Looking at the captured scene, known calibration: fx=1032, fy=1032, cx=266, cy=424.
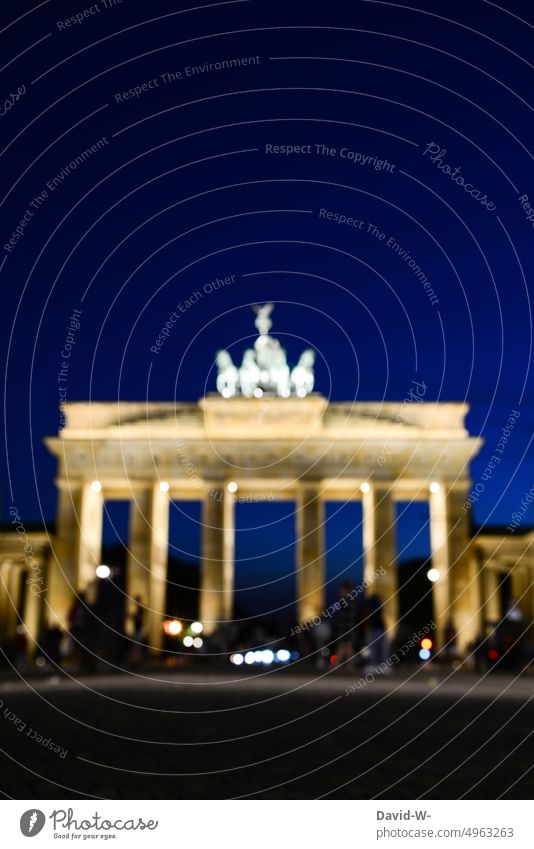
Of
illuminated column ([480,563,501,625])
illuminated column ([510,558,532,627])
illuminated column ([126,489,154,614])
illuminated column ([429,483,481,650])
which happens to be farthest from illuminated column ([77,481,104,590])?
illuminated column ([510,558,532,627])

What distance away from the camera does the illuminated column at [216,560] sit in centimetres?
6619

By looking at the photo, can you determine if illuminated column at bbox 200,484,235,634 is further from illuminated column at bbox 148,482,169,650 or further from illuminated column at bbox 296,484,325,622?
illuminated column at bbox 296,484,325,622

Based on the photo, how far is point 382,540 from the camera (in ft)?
223

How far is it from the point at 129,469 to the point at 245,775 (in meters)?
60.1

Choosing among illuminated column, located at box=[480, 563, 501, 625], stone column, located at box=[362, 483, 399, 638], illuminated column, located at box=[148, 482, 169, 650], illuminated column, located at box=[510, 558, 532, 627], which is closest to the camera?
illuminated column, located at box=[148, 482, 169, 650]

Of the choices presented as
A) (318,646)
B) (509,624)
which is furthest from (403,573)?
(509,624)

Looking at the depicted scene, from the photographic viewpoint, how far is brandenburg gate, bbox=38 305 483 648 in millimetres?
68562

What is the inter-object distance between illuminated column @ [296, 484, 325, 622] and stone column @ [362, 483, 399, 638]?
312 cm

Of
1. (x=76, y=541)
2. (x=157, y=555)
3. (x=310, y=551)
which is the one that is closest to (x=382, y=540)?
(x=310, y=551)

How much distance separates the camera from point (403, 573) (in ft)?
393

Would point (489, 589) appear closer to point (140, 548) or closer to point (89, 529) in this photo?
point (140, 548)

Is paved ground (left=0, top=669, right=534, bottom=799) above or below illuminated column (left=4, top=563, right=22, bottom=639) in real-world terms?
above

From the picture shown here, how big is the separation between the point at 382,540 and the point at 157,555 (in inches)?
600

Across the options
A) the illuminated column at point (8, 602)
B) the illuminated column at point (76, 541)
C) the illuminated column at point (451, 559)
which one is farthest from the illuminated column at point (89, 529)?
the illuminated column at point (451, 559)
